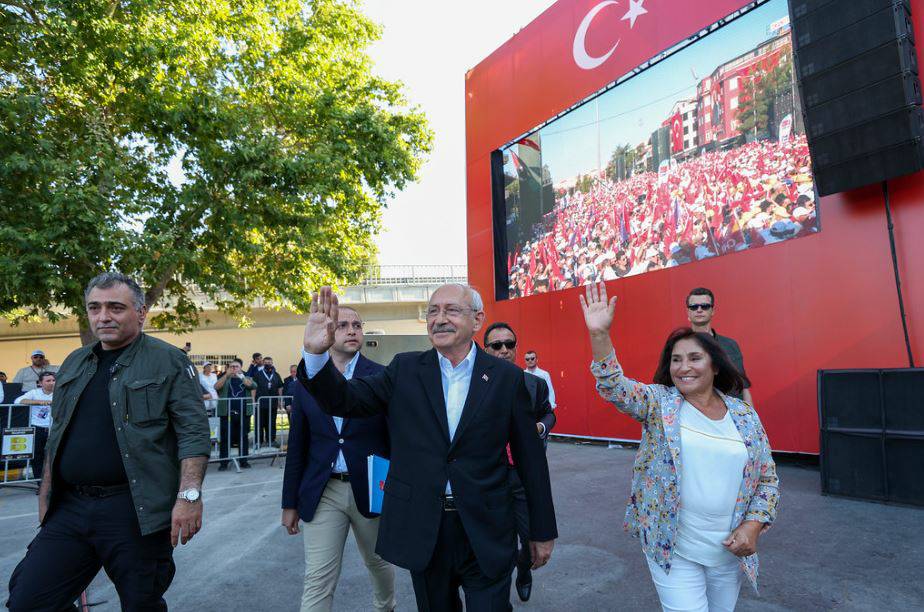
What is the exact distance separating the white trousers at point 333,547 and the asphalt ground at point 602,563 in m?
0.83

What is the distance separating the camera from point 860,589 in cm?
392

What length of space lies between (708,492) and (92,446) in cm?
275

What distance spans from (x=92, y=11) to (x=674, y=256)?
39.0 ft

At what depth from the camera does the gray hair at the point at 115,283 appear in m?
2.80

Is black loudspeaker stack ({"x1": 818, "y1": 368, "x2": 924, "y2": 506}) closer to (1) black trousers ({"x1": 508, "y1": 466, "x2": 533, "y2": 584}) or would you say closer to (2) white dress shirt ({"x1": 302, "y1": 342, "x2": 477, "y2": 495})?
(1) black trousers ({"x1": 508, "y1": 466, "x2": 533, "y2": 584})

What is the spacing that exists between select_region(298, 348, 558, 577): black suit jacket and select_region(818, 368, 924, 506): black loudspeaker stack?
207 inches

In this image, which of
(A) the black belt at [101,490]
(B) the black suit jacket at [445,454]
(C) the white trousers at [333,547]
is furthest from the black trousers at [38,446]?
(B) the black suit jacket at [445,454]

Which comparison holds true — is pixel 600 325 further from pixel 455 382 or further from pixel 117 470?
pixel 117 470

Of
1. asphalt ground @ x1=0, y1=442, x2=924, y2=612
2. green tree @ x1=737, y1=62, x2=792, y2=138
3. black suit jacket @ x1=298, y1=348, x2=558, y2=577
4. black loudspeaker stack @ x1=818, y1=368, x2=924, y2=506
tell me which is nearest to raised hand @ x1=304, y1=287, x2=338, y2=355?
black suit jacket @ x1=298, y1=348, x2=558, y2=577

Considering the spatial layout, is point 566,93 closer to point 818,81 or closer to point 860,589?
point 818,81

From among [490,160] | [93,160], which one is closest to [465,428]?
[93,160]

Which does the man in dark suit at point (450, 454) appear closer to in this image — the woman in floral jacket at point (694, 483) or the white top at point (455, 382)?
the white top at point (455, 382)

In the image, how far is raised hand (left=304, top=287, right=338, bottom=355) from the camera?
2.37m

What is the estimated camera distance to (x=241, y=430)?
1109 cm
